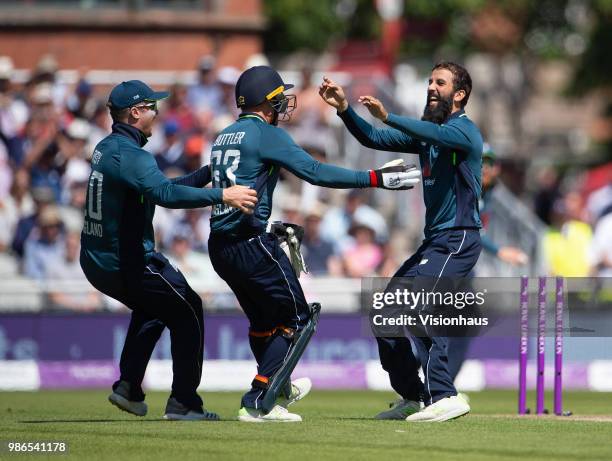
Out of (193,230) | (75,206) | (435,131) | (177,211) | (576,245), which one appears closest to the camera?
(435,131)

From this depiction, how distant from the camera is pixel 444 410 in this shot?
35.2ft

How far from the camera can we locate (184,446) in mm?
9289

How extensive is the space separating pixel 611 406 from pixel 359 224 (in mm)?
5672

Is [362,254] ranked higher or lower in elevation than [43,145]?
lower

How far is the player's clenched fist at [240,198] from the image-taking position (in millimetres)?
10125

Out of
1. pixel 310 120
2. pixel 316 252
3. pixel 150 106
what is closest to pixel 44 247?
pixel 316 252

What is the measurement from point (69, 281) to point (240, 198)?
26.2ft

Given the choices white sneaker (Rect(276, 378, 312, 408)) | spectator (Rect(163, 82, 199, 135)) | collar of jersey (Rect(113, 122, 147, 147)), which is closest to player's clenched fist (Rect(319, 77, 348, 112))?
collar of jersey (Rect(113, 122, 147, 147))

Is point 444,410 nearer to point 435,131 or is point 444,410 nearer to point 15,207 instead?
point 435,131

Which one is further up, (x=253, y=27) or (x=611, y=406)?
(x=253, y=27)

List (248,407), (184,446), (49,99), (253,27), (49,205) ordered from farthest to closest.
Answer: (253,27) → (49,99) → (49,205) → (248,407) → (184,446)

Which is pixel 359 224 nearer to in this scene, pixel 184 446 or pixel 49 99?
pixel 49 99

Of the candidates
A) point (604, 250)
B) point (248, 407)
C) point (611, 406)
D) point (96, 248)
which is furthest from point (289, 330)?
point (604, 250)

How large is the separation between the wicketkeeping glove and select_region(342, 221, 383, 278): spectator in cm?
830
